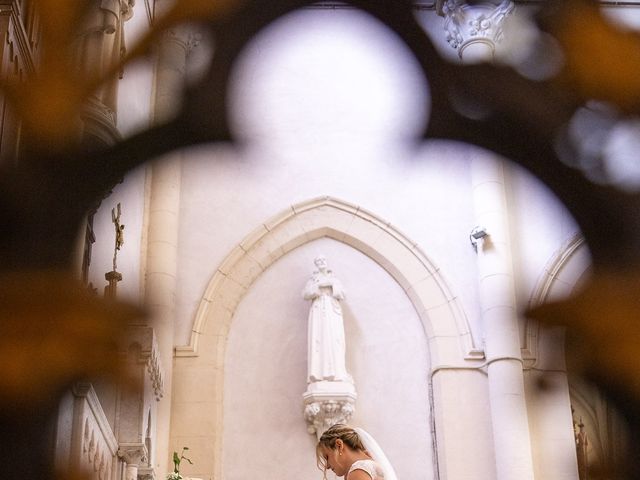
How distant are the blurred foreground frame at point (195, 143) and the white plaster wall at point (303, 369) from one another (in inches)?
336

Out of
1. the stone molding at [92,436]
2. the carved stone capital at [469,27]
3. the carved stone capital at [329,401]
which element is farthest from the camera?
the carved stone capital at [469,27]

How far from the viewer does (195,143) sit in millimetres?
1484

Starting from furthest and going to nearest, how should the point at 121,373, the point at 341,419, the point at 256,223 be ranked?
1. the point at 256,223
2. the point at 341,419
3. the point at 121,373

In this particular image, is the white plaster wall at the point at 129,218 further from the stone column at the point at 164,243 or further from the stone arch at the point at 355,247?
the stone arch at the point at 355,247

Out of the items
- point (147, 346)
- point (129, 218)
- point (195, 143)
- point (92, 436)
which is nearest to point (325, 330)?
point (129, 218)

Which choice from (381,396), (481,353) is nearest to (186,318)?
(381,396)

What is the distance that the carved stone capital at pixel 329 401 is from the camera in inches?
378

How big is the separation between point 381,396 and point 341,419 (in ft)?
1.75

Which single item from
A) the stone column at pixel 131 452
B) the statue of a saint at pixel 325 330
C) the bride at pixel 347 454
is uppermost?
the statue of a saint at pixel 325 330

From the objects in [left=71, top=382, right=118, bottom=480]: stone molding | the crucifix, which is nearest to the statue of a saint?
the crucifix

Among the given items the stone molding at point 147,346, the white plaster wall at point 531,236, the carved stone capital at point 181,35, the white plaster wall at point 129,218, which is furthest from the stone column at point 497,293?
the carved stone capital at point 181,35

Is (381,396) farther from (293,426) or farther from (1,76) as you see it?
(1,76)

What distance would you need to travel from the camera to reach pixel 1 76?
4.65 ft

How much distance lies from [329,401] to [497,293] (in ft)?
6.46
